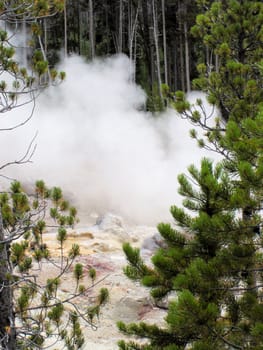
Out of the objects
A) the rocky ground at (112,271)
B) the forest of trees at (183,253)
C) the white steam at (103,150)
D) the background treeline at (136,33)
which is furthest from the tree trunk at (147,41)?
the forest of trees at (183,253)

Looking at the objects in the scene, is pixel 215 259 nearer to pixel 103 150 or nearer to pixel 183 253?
pixel 183 253

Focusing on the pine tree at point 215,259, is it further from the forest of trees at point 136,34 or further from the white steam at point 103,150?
the forest of trees at point 136,34

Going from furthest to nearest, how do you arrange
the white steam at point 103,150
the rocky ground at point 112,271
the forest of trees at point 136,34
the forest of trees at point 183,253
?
the forest of trees at point 136,34 → the white steam at point 103,150 → the rocky ground at point 112,271 → the forest of trees at point 183,253

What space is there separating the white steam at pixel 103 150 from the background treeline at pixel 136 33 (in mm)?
3032

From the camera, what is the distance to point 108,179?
15617 millimetres

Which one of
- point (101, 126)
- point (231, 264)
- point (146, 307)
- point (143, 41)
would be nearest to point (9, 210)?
point (231, 264)

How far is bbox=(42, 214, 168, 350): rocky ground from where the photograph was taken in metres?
7.72

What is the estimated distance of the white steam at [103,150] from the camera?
1515 centimetres

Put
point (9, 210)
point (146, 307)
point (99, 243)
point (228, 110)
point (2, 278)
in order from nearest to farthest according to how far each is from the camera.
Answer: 1. point (2, 278)
2. point (9, 210)
3. point (228, 110)
4. point (146, 307)
5. point (99, 243)

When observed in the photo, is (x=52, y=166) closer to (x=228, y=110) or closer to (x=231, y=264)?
(x=228, y=110)

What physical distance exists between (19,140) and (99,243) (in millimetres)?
5707

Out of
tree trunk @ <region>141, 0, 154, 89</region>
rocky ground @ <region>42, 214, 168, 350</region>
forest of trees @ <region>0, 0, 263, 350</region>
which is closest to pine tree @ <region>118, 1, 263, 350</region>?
forest of trees @ <region>0, 0, 263, 350</region>

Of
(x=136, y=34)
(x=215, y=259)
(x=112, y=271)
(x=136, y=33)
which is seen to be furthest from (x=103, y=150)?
(x=215, y=259)

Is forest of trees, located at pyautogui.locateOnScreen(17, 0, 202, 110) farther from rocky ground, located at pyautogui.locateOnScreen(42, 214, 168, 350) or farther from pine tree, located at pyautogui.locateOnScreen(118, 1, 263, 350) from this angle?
pine tree, located at pyautogui.locateOnScreen(118, 1, 263, 350)
